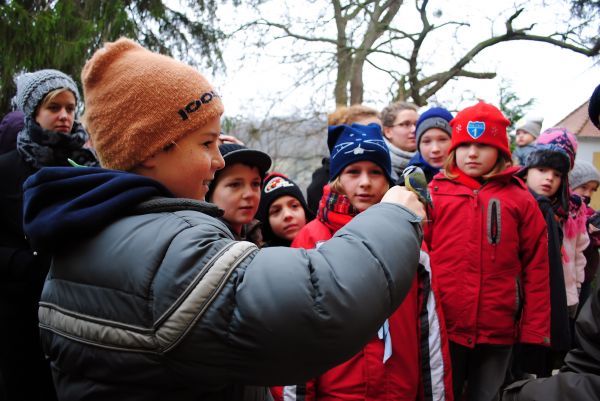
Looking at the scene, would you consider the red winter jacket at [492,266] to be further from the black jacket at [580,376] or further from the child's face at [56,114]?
the child's face at [56,114]

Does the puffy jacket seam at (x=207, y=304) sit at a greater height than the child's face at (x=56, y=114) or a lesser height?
lesser

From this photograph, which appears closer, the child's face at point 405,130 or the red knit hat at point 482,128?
the red knit hat at point 482,128

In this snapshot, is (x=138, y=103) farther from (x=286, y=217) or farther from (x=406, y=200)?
(x=286, y=217)

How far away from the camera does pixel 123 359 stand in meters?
0.92

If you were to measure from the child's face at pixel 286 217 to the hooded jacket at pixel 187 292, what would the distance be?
6.57 ft

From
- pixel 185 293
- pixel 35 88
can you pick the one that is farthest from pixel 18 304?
pixel 185 293

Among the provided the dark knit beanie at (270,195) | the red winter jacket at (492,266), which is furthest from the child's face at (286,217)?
the red winter jacket at (492,266)

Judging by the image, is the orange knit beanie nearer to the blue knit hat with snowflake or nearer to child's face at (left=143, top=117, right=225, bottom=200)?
child's face at (left=143, top=117, right=225, bottom=200)

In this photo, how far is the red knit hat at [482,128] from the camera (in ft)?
9.72

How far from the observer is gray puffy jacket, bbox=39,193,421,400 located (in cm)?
86

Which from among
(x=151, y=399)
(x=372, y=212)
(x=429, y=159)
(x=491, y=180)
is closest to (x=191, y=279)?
(x=151, y=399)

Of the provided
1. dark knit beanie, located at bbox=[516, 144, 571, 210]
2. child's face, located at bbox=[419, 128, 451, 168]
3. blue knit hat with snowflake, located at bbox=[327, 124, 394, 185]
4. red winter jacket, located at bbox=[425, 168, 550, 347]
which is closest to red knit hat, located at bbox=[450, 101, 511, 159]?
red winter jacket, located at bbox=[425, 168, 550, 347]

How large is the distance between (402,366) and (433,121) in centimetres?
202

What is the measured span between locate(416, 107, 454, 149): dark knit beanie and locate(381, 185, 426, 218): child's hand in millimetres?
2544
